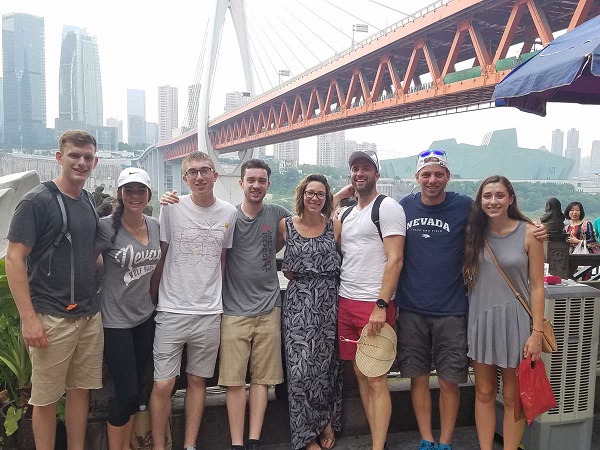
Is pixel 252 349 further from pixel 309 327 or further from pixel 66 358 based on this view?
pixel 66 358

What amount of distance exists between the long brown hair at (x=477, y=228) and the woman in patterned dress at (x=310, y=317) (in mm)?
654

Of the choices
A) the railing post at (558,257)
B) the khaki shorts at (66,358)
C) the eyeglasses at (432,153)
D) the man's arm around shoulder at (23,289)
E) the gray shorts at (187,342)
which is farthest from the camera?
the railing post at (558,257)

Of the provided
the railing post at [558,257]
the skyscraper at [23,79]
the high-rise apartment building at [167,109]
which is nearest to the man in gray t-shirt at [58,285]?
the railing post at [558,257]

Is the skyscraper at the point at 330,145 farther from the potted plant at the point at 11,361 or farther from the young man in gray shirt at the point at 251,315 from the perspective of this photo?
the potted plant at the point at 11,361

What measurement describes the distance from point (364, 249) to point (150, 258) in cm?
105

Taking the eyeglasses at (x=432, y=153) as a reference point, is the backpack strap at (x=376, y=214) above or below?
below

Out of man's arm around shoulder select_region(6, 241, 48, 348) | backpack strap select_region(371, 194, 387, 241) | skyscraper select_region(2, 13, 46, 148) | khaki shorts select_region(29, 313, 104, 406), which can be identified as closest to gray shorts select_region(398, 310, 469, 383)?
backpack strap select_region(371, 194, 387, 241)

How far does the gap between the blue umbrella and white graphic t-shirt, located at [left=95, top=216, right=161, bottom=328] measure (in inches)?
85.0

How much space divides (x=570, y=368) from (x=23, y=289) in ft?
8.68

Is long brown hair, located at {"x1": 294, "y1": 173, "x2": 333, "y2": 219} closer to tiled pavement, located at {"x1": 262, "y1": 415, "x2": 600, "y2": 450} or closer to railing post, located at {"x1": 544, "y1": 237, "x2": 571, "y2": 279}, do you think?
tiled pavement, located at {"x1": 262, "y1": 415, "x2": 600, "y2": 450}

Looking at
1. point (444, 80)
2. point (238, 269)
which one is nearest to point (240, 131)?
point (444, 80)

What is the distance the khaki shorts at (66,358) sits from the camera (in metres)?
2.16

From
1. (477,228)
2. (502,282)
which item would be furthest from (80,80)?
(502,282)

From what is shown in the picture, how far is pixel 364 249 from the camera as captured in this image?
2564 mm
